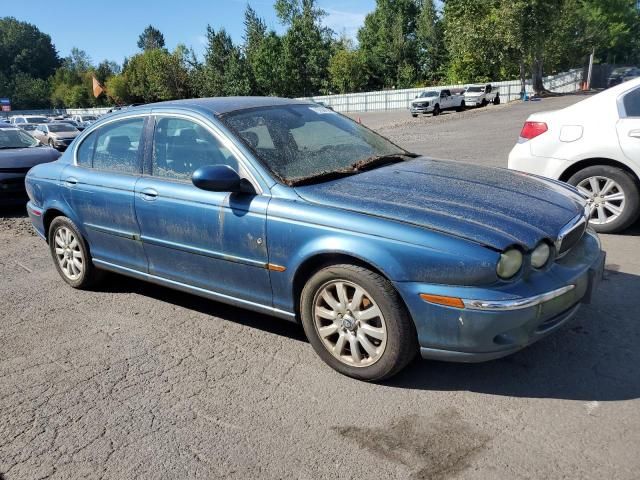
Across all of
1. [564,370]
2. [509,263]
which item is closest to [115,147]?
[509,263]

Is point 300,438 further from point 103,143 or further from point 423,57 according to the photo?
point 423,57

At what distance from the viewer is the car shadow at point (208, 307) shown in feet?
13.6

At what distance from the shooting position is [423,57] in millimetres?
66188

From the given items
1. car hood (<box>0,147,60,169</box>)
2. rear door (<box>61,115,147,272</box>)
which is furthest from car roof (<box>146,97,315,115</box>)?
car hood (<box>0,147,60,169</box>)

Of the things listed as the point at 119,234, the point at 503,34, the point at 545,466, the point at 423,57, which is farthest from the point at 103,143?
the point at 423,57

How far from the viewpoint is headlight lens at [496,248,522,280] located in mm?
2811

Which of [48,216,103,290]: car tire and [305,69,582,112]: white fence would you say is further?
[305,69,582,112]: white fence

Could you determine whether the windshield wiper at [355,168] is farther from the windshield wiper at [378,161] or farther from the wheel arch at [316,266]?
the wheel arch at [316,266]

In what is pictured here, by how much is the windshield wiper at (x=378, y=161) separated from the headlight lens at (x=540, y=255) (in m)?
1.39

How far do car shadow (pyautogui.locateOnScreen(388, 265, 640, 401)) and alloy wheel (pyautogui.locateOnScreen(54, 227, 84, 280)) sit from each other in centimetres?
328

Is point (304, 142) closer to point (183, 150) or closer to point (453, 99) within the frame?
point (183, 150)

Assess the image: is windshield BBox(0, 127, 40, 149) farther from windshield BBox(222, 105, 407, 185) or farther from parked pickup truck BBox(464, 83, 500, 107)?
parked pickup truck BBox(464, 83, 500, 107)

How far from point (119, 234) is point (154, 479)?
2365mm

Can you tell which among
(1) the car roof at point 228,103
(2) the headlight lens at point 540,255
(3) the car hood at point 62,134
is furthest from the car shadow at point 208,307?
(3) the car hood at point 62,134
